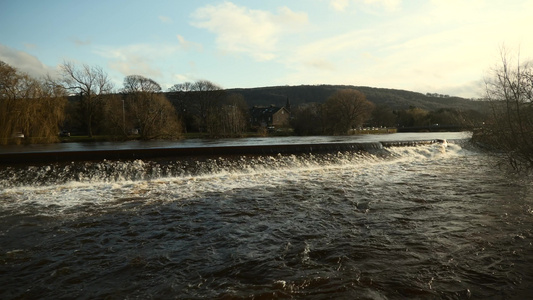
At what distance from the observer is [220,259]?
5.23 m

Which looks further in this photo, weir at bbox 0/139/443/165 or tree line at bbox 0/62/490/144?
tree line at bbox 0/62/490/144

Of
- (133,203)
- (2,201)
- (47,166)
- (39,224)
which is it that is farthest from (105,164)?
(39,224)

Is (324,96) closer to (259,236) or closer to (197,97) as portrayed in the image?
(197,97)

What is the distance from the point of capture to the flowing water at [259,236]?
430cm

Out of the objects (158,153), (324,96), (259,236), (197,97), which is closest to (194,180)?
(158,153)

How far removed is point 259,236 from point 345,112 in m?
52.0

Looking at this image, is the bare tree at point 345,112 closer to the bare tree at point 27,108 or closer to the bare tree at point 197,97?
the bare tree at point 197,97

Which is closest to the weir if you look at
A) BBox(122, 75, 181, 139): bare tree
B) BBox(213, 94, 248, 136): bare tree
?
BBox(122, 75, 181, 139): bare tree

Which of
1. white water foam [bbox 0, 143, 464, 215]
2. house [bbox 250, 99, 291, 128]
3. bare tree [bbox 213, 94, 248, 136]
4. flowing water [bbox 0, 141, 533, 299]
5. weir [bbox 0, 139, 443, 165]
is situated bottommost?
flowing water [bbox 0, 141, 533, 299]

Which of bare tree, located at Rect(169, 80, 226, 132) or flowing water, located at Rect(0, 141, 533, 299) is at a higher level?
Answer: bare tree, located at Rect(169, 80, 226, 132)

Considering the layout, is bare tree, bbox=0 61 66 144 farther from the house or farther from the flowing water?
the house

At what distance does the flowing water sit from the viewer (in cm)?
430

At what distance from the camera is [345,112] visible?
55.8 m

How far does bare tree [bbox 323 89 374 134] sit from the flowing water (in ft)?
138
